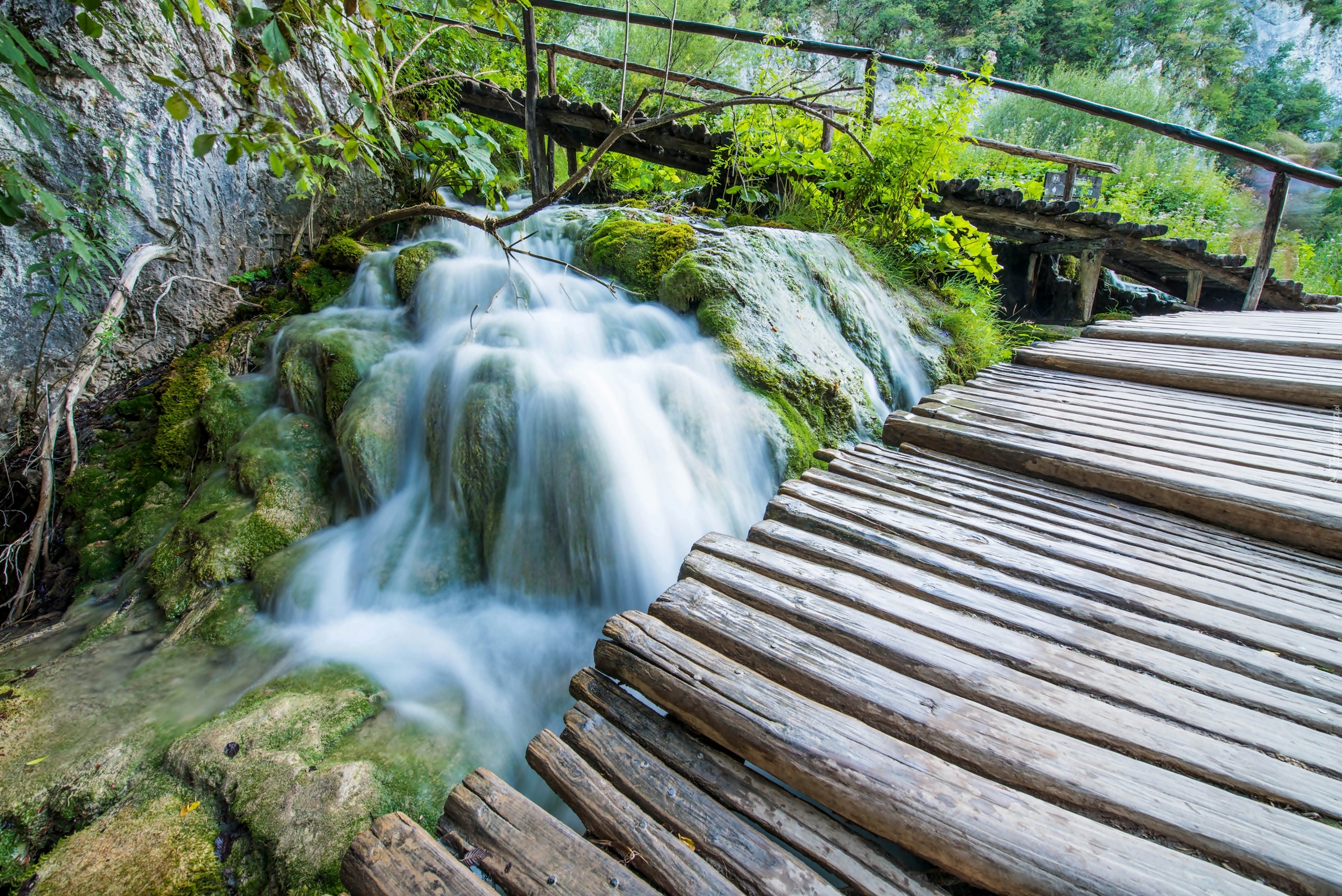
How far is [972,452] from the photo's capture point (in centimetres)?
276

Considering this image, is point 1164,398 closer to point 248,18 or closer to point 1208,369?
point 1208,369

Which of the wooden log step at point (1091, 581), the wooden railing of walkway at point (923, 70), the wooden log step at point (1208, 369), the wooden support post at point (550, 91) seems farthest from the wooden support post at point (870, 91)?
the wooden log step at point (1091, 581)

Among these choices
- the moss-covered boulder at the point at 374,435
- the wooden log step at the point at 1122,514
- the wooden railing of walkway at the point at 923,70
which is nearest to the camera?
the wooden log step at the point at 1122,514

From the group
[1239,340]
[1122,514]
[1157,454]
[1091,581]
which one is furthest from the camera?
[1239,340]

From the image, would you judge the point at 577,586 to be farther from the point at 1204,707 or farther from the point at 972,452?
the point at 1204,707

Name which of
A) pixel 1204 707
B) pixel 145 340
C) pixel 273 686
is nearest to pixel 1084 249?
pixel 1204 707

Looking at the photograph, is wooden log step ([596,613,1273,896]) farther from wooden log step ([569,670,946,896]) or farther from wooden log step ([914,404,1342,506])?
wooden log step ([914,404,1342,506])

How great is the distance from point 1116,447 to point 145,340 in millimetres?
5941

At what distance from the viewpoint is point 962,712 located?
128cm

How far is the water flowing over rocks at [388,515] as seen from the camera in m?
1.92

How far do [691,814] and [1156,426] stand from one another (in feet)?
10.3

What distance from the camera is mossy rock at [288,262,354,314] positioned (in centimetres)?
448

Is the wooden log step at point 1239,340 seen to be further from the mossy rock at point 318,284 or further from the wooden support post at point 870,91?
the mossy rock at point 318,284

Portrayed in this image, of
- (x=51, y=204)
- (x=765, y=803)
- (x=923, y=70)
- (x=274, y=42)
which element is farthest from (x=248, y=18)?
(x=923, y=70)
